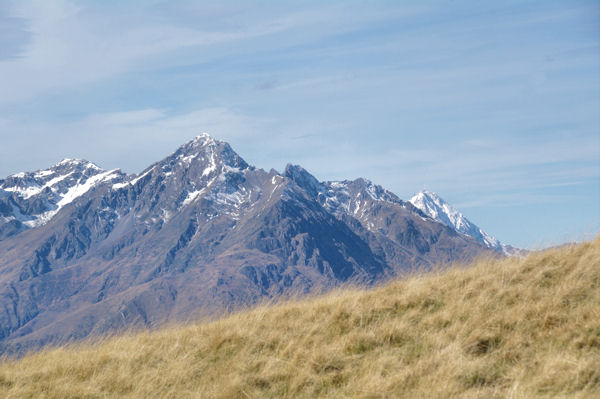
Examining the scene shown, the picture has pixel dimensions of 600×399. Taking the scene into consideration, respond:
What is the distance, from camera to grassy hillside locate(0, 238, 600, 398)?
820 cm

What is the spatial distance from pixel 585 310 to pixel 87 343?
1102 cm

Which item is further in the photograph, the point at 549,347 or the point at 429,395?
the point at 549,347

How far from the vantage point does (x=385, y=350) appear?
31.5ft

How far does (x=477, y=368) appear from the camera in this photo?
329 inches

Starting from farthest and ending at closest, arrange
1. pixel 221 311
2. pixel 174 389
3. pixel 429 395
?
pixel 221 311, pixel 174 389, pixel 429 395

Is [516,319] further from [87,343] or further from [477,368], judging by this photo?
[87,343]

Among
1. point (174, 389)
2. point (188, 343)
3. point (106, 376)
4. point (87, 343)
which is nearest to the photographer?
point (174, 389)

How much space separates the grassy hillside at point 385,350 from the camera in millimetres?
8203

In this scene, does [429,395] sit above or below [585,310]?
below

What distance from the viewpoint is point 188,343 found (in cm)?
1102

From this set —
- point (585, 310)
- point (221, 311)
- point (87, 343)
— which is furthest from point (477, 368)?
point (87, 343)

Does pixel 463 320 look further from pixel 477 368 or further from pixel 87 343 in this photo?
pixel 87 343

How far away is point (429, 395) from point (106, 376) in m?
5.76

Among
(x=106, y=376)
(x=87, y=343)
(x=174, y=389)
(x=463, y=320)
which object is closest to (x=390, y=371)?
(x=463, y=320)
